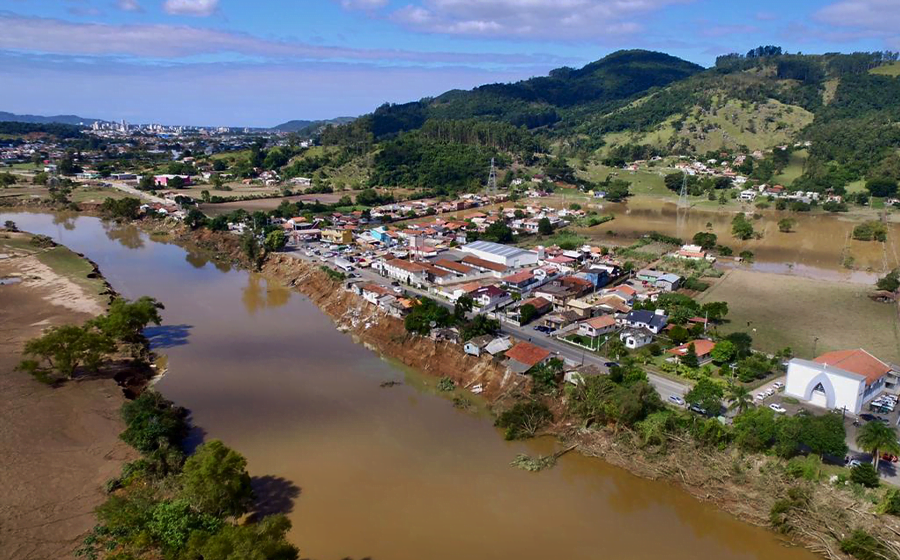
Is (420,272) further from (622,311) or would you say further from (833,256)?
(833,256)

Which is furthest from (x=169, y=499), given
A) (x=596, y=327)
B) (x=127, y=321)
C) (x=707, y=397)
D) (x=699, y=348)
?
(x=699, y=348)

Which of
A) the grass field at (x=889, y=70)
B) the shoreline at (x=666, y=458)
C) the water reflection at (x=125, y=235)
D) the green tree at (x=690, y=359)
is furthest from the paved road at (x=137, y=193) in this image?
the grass field at (x=889, y=70)

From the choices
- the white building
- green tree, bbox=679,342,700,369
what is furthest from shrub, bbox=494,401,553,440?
the white building

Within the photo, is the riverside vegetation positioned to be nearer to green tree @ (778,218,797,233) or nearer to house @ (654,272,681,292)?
house @ (654,272,681,292)

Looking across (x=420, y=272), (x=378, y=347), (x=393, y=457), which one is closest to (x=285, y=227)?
(x=420, y=272)

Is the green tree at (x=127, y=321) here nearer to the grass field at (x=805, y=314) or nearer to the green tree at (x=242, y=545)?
the green tree at (x=242, y=545)
